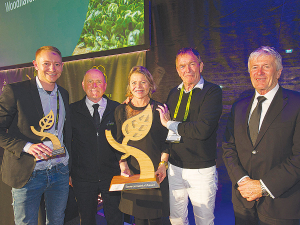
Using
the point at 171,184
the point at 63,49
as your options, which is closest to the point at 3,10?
the point at 63,49

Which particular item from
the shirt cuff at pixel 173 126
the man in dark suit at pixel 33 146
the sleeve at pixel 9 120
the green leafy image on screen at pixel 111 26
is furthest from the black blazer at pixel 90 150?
the green leafy image on screen at pixel 111 26

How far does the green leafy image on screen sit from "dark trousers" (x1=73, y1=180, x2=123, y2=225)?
200 cm

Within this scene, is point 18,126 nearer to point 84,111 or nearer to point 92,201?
point 84,111

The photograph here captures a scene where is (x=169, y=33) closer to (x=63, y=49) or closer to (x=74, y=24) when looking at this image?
(x=74, y=24)

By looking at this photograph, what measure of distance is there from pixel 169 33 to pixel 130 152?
1809 millimetres

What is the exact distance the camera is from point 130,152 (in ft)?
4.30

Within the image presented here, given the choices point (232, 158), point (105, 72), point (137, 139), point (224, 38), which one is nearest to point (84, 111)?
point (137, 139)

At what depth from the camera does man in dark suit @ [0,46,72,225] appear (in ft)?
4.62

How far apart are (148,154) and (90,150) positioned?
616 millimetres


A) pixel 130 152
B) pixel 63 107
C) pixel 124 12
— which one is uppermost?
pixel 124 12

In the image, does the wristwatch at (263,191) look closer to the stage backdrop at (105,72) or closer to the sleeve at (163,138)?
the sleeve at (163,138)

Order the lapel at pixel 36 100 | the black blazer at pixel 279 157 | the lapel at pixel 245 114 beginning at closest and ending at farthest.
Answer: the black blazer at pixel 279 157 → the lapel at pixel 245 114 → the lapel at pixel 36 100

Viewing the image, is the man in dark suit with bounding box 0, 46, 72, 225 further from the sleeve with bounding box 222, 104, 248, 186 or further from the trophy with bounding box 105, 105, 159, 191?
Result: the sleeve with bounding box 222, 104, 248, 186

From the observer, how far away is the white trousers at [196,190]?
4.72 ft
